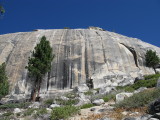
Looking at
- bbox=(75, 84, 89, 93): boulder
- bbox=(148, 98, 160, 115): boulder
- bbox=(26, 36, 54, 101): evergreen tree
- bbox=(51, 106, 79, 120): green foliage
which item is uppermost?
bbox=(26, 36, 54, 101): evergreen tree

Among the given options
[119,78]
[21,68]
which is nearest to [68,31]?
[21,68]

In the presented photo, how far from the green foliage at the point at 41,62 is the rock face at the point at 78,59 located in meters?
5.34

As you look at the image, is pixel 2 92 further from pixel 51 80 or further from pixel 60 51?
pixel 60 51

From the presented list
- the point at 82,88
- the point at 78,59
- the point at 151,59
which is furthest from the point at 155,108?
the point at 151,59

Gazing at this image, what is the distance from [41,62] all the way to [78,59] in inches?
395

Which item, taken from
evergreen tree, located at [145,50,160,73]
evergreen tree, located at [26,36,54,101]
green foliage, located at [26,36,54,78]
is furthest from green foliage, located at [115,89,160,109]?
evergreen tree, located at [145,50,160,73]

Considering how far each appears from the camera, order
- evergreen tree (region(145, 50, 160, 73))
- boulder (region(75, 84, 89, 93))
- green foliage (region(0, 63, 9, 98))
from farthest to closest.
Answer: evergreen tree (region(145, 50, 160, 73)) < boulder (region(75, 84, 89, 93)) < green foliage (region(0, 63, 9, 98))

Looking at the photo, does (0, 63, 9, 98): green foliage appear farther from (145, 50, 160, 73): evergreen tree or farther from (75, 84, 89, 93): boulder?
(145, 50, 160, 73): evergreen tree

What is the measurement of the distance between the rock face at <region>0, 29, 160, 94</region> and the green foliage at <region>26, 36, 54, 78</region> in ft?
17.5

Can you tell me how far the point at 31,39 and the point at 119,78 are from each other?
20.5 metres

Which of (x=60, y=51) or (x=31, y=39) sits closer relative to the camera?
(x=60, y=51)

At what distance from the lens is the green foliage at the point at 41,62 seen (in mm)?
31688

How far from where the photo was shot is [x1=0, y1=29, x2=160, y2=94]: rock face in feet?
124

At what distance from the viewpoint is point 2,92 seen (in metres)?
33.0
